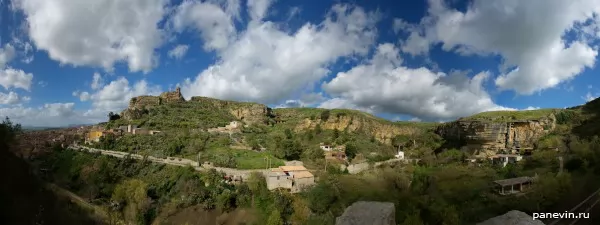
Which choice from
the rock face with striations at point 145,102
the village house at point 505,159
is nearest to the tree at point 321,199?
the village house at point 505,159

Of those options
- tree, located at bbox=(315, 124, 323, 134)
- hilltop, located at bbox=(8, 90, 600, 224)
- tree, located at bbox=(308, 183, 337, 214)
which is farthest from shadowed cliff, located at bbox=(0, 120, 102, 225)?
tree, located at bbox=(315, 124, 323, 134)

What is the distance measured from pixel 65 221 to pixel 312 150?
34609mm

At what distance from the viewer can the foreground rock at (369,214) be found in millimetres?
3365

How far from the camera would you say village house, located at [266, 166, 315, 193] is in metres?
32.5

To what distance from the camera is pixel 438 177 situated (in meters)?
31.5

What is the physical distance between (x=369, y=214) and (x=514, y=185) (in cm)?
2580

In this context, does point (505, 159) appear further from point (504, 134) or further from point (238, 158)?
point (238, 158)

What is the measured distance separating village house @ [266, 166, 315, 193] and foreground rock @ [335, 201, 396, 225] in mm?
29451

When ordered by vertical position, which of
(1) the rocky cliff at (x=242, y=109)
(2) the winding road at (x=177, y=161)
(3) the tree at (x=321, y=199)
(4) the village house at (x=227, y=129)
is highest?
(1) the rocky cliff at (x=242, y=109)

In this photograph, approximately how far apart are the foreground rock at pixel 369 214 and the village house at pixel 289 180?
1159 inches

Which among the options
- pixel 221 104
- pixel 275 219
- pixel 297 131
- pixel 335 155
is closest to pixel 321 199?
pixel 275 219

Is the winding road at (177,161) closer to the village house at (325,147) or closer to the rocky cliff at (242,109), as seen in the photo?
the village house at (325,147)

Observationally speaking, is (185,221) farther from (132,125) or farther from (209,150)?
(132,125)

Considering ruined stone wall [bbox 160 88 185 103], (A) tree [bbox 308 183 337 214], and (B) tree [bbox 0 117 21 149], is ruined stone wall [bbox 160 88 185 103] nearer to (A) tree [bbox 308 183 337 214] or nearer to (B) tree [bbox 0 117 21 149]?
(A) tree [bbox 308 183 337 214]
